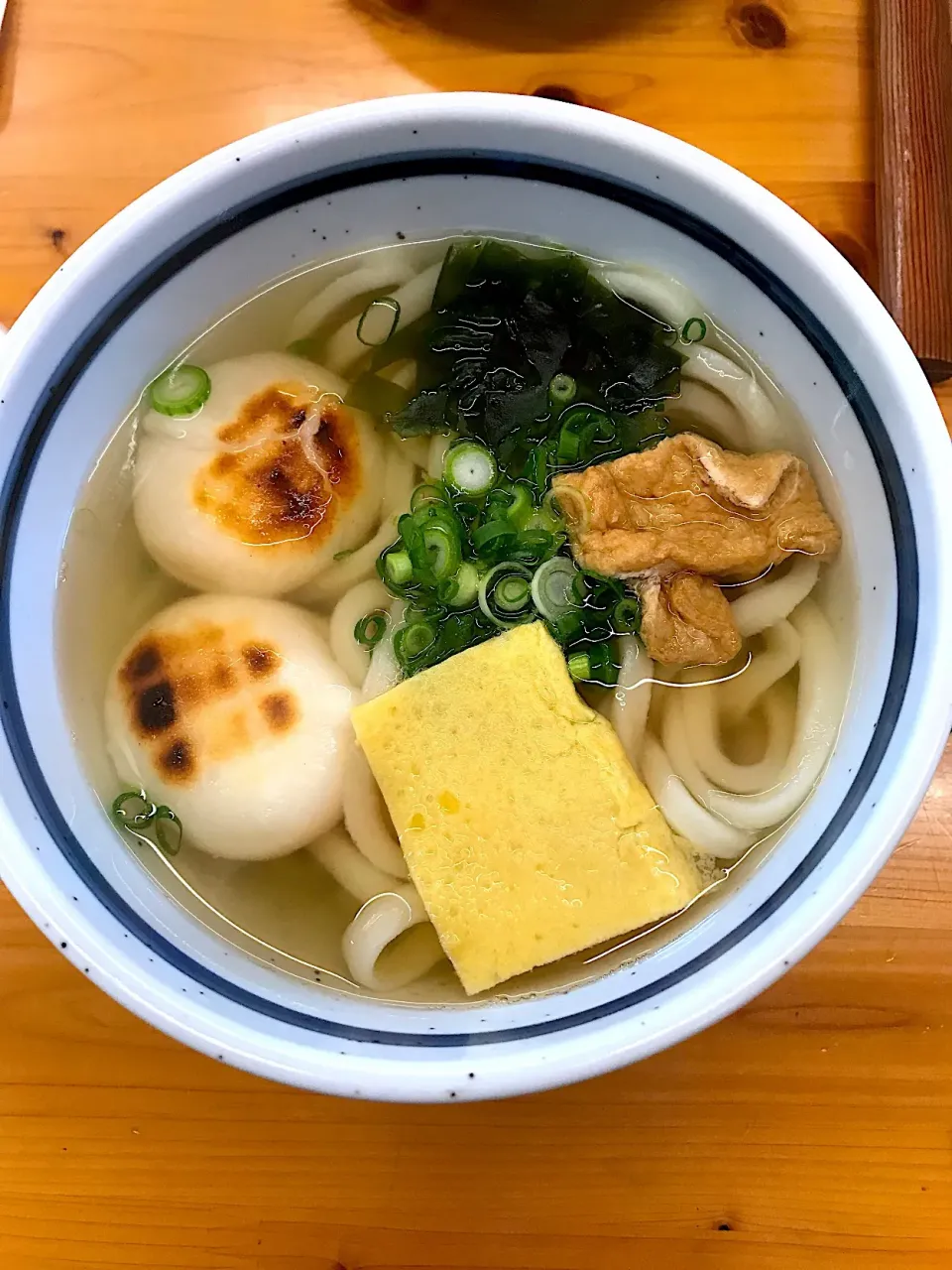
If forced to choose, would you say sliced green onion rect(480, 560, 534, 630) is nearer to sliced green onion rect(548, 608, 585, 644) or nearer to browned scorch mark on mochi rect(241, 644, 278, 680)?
sliced green onion rect(548, 608, 585, 644)

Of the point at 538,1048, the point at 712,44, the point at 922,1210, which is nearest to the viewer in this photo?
the point at 538,1048

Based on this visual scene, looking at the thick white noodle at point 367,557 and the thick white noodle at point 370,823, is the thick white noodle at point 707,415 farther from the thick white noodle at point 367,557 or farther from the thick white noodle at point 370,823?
the thick white noodle at point 370,823

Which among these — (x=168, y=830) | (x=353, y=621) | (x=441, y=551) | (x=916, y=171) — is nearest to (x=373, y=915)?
(x=168, y=830)

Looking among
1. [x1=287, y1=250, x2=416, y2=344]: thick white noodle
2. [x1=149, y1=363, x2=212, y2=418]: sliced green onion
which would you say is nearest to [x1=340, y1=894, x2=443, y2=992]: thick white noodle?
[x1=149, y1=363, x2=212, y2=418]: sliced green onion

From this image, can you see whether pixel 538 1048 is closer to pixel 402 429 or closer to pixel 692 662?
pixel 692 662

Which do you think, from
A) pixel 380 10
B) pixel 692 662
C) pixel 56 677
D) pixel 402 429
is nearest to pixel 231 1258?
pixel 56 677

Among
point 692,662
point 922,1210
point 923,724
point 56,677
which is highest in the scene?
point 923,724
